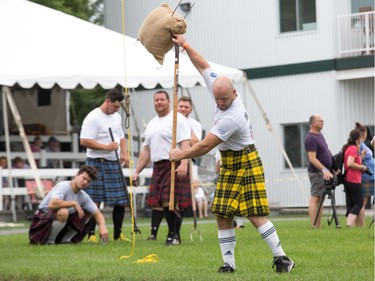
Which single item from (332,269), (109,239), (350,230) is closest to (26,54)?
(109,239)

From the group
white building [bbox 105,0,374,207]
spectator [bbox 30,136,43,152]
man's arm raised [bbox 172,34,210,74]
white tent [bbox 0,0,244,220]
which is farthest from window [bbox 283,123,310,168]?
man's arm raised [bbox 172,34,210,74]

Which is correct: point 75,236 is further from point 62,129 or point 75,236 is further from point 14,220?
point 62,129

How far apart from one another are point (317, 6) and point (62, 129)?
7540 mm

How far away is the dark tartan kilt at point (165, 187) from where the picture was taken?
1338 centimetres

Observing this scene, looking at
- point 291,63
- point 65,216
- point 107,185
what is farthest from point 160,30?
point 291,63

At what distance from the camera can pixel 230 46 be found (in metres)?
31.2

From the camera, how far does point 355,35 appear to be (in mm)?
29219

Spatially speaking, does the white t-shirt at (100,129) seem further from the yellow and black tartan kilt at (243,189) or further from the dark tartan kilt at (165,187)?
the yellow and black tartan kilt at (243,189)

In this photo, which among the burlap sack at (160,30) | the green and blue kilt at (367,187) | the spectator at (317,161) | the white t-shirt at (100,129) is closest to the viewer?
the burlap sack at (160,30)

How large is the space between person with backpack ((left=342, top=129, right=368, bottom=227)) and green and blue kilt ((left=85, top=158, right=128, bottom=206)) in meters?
3.98

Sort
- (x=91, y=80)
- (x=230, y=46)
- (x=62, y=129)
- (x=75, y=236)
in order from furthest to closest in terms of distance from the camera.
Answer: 1. (x=230, y=46)
2. (x=62, y=129)
3. (x=91, y=80)
4. (x=75, y=236)

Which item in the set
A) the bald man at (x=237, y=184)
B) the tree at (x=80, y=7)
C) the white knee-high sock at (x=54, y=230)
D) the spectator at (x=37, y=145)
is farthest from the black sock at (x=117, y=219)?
the tree at (x=80, y=7)

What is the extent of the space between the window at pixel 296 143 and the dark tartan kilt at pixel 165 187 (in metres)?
16.4

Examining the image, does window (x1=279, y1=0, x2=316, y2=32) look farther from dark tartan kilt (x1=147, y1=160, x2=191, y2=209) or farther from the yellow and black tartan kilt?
the yellow and black tartan kilt
